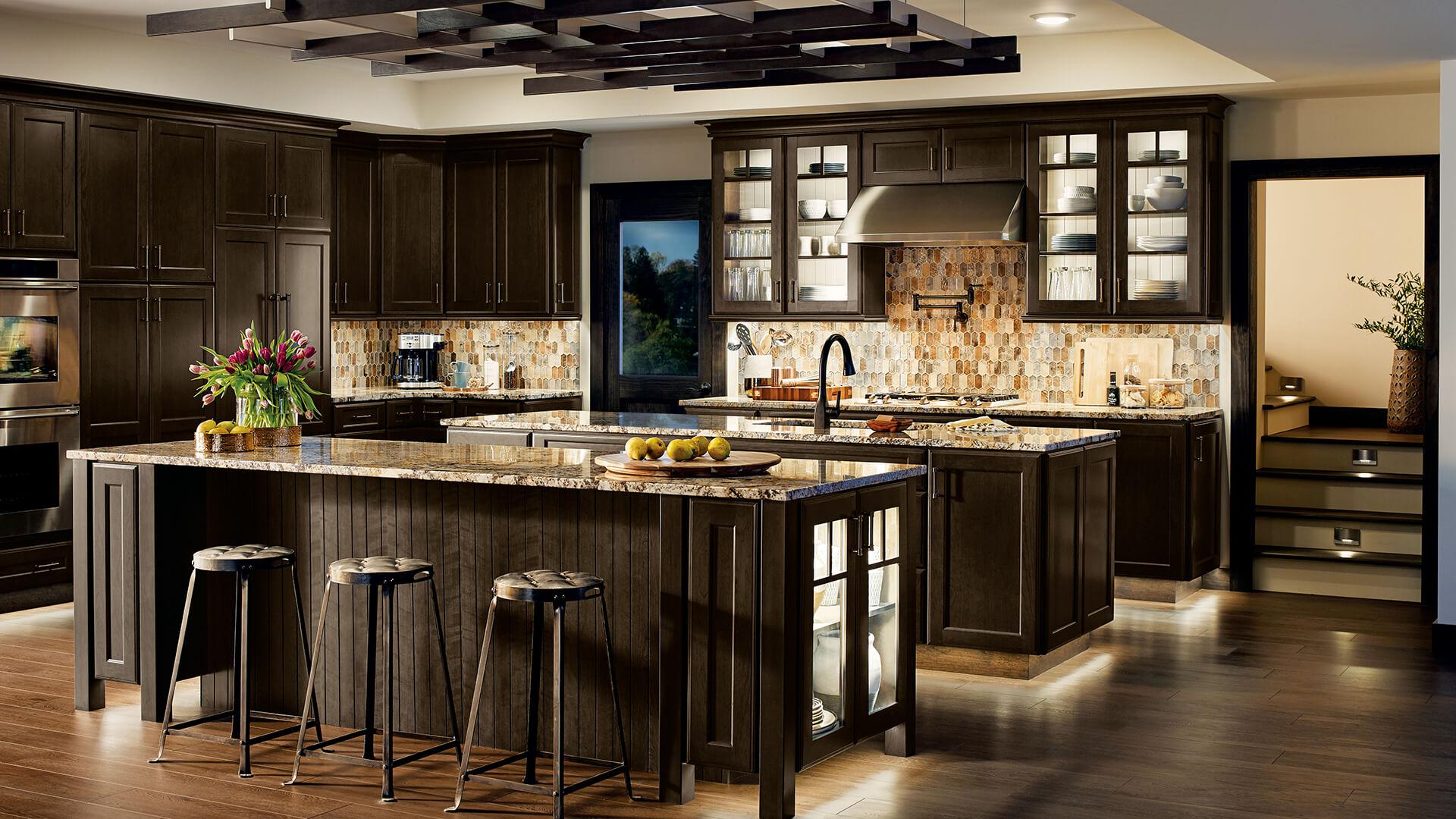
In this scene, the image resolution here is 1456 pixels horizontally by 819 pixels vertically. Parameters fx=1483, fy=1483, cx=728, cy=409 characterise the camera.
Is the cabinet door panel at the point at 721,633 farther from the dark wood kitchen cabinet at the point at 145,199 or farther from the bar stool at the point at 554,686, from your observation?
the dark wood kitchen cabinet at the point at 145,199

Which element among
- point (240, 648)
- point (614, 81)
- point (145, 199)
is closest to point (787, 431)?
point (614, 81)

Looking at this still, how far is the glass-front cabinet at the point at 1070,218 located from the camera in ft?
26.3

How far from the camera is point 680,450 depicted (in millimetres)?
4570

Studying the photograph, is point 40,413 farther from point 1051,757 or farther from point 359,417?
point 1051,757

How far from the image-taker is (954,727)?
5.20 metres

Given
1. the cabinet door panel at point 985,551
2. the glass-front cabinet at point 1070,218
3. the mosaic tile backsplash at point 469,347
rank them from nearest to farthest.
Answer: the cabinet door panel at point 985,551
the glass-front cabinet at point 1070,218
the mosaic tile backsplash at point 469,347

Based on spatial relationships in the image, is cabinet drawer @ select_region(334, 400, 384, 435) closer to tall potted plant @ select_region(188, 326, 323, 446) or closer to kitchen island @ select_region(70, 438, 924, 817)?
kitchen island @ select_region(70, 438, 924, 817)

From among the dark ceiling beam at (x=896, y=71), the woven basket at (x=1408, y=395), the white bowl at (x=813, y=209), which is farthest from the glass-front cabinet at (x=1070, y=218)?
the woven basket at (x=1408, y=395)

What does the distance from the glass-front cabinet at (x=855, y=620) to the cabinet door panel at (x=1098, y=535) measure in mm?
1680

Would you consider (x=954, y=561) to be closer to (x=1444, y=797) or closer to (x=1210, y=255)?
(x=1444, y=797)

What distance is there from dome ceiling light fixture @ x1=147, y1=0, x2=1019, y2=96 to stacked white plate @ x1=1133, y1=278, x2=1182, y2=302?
2.19 meters

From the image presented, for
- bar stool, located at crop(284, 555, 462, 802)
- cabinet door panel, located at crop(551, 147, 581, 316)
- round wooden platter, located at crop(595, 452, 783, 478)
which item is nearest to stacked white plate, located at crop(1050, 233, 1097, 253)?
cabinet door panel, located at crop(551, 147, 581, 316)

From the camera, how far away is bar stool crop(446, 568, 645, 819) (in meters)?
4.18

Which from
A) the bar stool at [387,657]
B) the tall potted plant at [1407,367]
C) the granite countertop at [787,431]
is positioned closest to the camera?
the bar stool at [387,657]
